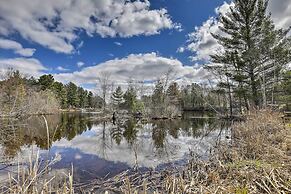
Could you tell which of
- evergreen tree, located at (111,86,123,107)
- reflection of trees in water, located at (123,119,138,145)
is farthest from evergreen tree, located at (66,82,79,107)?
reflection of trees in water, located at (123,119,138,145)

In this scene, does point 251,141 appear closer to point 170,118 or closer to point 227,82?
point 227,82

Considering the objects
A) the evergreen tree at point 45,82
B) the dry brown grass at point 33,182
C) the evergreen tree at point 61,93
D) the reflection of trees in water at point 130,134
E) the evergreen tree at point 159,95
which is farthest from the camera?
the evergreen tree at point 61,93

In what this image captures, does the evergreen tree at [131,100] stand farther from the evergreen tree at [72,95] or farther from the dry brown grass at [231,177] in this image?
the dry brown grass at [231,177]

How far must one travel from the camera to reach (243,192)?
4027 millimetres

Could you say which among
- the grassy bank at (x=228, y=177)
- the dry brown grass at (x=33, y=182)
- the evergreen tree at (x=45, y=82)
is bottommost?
the grassy bank at (x=228, y=177)

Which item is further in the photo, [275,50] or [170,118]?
[170,118]

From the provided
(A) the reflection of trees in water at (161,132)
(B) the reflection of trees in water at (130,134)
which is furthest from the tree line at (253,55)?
(B) the reflection of trees in water at (130,134)

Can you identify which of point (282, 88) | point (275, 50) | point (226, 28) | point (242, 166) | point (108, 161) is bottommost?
point (108, 161)

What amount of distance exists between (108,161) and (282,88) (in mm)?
16991

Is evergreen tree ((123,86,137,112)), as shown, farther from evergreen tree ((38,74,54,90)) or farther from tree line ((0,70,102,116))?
evergreen tree ((38,74,54,90))

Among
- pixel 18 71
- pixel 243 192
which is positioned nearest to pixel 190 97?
pixel 18 71

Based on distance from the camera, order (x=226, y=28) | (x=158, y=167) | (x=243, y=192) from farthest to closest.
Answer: (x=226, y=28) < (x=158, y=167) < (x=243, y=192)

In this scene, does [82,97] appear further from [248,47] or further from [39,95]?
[248,47]

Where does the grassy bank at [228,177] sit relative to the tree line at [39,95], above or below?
below
